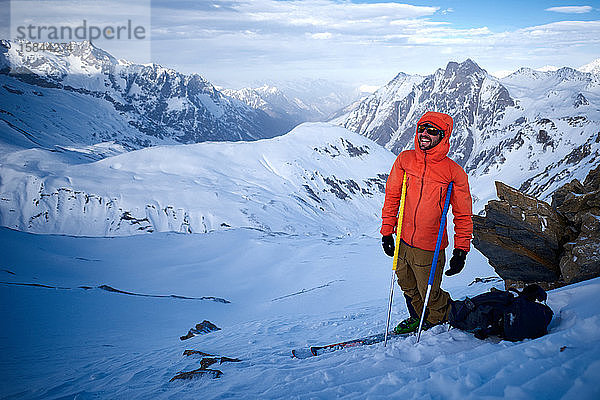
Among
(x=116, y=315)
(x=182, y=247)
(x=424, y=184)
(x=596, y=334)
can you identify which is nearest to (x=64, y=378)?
(x=116, y=315)

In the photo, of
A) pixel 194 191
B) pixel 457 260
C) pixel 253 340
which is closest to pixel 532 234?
pixel 457 260

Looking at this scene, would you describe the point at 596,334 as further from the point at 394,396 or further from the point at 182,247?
the point at 182,247

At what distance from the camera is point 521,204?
29.7 feet

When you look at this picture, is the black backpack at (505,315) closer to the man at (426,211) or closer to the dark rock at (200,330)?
the man at (426,211)

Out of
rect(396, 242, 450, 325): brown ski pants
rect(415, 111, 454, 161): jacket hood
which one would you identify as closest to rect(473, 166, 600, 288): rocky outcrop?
rect(396, 242, 450, 325): brown ski pants

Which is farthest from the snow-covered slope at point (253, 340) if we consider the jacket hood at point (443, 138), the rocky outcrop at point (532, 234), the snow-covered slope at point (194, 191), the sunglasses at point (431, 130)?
the snow-covered slope at point (194, 191)

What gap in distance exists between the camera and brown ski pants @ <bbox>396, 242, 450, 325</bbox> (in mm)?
5730

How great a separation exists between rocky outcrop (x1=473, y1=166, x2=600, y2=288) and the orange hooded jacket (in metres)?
4.16

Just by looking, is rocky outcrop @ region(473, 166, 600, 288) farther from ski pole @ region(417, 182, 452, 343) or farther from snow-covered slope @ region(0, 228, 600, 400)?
ski pole @ region(417, 182, 452, 343)

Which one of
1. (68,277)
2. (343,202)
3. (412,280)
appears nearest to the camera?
(412,280)

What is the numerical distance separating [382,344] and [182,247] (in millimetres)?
24553

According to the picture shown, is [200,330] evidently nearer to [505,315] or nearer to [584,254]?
[505,315]

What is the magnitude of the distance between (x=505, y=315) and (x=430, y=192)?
1.98 meters

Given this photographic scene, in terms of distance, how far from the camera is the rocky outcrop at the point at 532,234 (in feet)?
27.8
